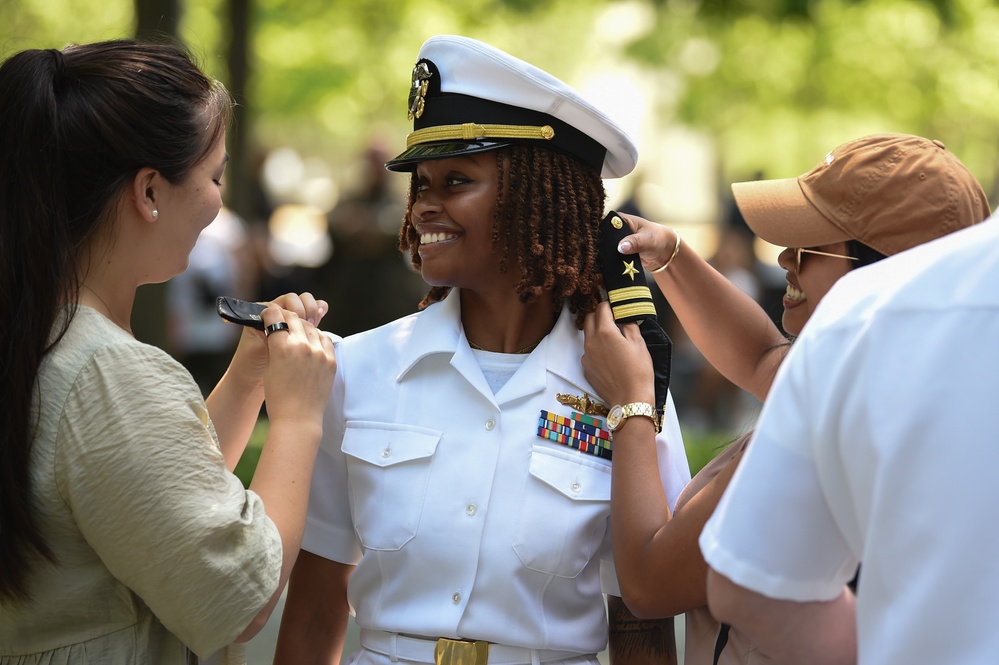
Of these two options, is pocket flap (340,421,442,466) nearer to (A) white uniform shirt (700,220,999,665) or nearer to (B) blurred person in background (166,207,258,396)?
(A) white uniform shirt (700,220,999,665)

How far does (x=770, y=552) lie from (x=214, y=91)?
4.67ft

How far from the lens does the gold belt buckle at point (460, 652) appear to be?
2.41m

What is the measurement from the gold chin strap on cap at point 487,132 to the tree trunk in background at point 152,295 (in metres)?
3.82

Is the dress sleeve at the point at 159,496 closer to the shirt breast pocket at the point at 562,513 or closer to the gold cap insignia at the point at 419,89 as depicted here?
the shirt breast pocket at the point at 562,513

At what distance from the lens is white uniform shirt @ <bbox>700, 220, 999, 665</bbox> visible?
4.59ft

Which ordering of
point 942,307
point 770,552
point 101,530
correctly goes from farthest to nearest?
point 101,530 → point 770,552 → point 942,307

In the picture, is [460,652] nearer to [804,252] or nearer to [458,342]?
[458,342]

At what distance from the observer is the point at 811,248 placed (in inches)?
95.2

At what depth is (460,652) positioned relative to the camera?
2420 millimetres

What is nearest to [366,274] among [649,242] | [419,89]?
[419,89]

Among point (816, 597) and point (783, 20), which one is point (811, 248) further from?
point (783, 20)

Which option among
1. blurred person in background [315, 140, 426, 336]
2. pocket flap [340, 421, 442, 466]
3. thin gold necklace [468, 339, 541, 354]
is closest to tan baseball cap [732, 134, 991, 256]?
thin gold necklace [468, 339, 541, 354]

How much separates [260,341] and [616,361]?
0.79m

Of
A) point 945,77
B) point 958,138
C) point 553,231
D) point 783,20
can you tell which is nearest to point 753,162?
point 958,138
